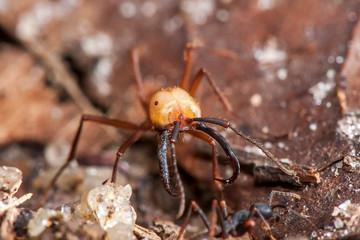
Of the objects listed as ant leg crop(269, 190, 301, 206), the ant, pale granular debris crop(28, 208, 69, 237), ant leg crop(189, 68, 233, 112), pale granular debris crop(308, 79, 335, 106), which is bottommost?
pale granular debris crop(28, 208, 69, 237)

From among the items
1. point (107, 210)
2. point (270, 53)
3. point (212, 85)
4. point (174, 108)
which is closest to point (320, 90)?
point (270, 53)

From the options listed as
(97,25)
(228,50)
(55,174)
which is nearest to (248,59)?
(228,50)

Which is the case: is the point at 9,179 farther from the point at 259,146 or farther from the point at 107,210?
the point at 259,146

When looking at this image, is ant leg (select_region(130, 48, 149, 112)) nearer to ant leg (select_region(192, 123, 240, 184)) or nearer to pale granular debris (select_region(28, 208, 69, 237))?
ant leg (select_region(192, 123, 240, 184))

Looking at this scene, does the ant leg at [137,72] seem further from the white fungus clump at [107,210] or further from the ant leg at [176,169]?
the white fungus clump at [107,210]

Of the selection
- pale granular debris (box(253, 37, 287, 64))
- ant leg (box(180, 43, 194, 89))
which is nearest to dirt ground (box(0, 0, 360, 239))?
pale granular debris (box(253, 37, 287, 64))

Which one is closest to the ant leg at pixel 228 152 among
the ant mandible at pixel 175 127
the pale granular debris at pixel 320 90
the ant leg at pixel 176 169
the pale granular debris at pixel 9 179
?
the ant mandible at pixel 175 127

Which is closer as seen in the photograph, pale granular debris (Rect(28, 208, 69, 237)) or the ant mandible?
pale granular debris (Rect(28, 208, 69, 237))
